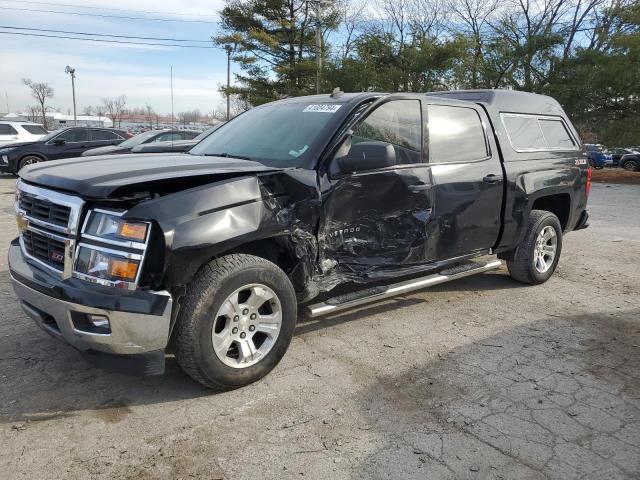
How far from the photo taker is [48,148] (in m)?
15.4

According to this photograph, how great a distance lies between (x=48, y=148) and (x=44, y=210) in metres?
14.1

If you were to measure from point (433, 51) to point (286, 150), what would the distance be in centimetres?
2336

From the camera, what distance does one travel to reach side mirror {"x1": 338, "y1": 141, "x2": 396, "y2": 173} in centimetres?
371

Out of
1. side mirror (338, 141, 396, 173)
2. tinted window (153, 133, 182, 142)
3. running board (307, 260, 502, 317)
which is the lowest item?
running board (307, 260, 502, 317)

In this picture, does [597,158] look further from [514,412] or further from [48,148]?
[514,412]

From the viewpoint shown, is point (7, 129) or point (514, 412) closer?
point (514, 412)

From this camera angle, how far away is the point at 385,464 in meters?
2.60

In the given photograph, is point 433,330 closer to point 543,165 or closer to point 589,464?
point 589,464

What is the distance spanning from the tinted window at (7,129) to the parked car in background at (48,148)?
3064 mm

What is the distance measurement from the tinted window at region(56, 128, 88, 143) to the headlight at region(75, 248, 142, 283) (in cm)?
1465

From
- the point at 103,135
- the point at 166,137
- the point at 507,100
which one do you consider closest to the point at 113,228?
the point at 507,100

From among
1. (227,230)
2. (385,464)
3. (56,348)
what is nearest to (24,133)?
(56,348)

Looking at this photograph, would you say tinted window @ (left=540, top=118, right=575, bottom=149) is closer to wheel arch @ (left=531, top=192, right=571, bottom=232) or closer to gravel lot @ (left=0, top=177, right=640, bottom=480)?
wheel arch @ (left=531, top=192, right=571, bottom=232)

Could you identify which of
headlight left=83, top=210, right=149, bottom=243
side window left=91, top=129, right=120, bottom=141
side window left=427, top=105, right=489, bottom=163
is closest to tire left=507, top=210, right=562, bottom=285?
side window left=427, top=105, right=489, bottom=163
